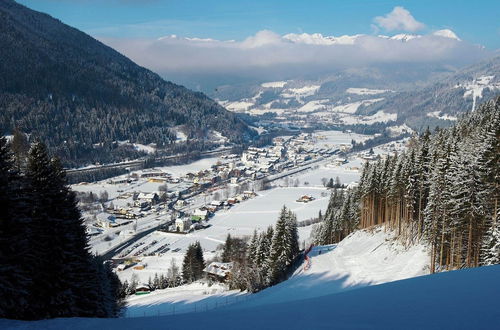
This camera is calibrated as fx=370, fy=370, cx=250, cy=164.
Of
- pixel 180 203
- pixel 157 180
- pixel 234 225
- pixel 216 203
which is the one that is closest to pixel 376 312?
pixel 234 225

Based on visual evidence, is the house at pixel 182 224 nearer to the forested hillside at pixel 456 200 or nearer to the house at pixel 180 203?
the house at pixel 180 203

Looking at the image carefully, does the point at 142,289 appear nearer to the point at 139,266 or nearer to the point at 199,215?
the point at 139,266

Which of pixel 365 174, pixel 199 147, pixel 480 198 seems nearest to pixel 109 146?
pixel 199 147

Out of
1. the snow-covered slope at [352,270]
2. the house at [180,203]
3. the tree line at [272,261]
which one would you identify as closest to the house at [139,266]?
the tree line at [272,261]

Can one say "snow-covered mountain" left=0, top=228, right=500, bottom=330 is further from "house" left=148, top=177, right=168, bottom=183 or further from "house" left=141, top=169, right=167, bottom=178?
"house" left=141, top=169, right=167, bottom=178

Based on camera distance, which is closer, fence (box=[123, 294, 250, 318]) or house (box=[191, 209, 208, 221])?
fence (box=[123, 294, 250, 318])

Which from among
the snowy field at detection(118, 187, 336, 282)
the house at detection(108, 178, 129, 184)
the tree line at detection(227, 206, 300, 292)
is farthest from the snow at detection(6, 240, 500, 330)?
the house at detection(108, 178, 129, 184)
